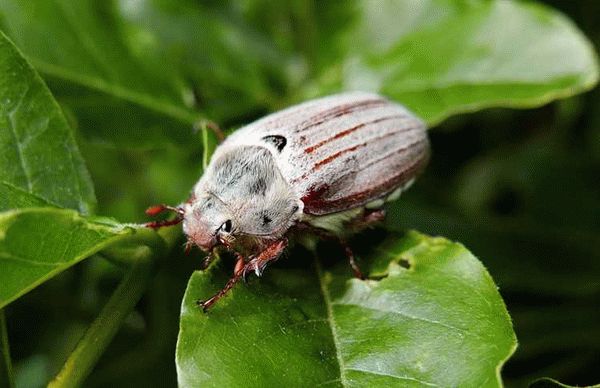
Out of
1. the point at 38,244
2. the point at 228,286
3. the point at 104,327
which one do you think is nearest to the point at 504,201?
the point at 228,286

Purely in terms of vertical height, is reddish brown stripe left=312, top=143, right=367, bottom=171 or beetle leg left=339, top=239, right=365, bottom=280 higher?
reddish brown stripe left=312, top=143, right=367, bottom=171

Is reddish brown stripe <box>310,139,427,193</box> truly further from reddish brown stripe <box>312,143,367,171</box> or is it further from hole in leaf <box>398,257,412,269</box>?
hole in leaf <box>398,257,412,269</box>

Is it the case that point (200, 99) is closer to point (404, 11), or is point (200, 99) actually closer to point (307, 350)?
point (404, 11)

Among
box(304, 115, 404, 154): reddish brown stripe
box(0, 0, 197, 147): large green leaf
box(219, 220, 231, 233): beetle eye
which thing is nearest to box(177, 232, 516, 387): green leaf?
box(219, 220, 231, 233): beetle eye

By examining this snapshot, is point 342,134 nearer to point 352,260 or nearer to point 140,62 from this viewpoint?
point 352,260

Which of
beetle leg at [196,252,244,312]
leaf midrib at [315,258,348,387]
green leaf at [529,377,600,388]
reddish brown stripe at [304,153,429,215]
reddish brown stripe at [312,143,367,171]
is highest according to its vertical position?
reddish brown stripe at [312,143,367,171]

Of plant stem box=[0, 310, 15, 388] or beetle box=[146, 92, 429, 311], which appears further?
beetle box=[146, 92, 429, 311]

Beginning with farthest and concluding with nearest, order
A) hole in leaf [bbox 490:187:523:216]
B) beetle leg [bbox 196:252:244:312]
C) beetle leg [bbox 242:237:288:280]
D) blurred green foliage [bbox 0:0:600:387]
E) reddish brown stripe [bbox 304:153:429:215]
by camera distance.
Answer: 1. hole in leaf [bbox 490:187:523:216]
2. blurred green foliage [bbox 0:0:600:387]
3. reddish brown stripe [bbox 304:153:429:215]
4. beetle leg [bbox 242:237:288:280]
5. beetle leg [bbox 196:252:244:312]

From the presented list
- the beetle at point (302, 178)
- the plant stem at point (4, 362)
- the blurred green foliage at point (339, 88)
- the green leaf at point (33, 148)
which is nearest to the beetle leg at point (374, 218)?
the beetle at point (302, 178)
